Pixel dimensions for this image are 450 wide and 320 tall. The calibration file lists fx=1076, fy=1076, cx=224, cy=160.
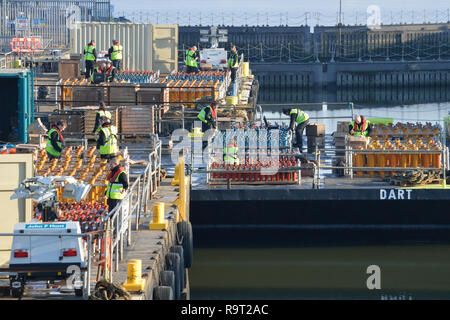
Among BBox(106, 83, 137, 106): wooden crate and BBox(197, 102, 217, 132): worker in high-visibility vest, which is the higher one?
BBox(106, 83, 137, 106): wooden crate

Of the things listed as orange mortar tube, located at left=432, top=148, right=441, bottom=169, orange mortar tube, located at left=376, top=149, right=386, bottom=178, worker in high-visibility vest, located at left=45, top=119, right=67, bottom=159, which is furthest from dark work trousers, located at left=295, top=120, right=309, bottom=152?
worker in high-visibility vest, located at left=45, top=119, right=67, bottom=159

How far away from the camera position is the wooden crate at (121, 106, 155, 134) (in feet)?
122

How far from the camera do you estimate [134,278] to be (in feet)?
59.1

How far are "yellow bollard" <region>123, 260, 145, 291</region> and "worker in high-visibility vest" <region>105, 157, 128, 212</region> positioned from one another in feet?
16.2

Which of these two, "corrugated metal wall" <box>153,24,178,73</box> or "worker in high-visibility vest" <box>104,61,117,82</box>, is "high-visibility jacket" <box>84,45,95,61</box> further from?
"corrugated metal wall" <box>153,24,178,73</box>

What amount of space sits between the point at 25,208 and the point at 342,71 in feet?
213

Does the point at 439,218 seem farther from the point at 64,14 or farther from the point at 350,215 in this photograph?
the point at 64,14

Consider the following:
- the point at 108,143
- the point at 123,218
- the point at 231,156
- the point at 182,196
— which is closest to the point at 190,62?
the point at 231,156

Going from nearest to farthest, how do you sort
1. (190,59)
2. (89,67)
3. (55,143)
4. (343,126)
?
(55,143)
(343,126)
(89,67)
(190,59)

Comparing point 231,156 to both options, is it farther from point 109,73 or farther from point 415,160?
point 109,73

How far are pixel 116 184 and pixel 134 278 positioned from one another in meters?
5.27

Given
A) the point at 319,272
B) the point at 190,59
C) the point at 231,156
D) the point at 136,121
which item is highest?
the point at 190,59

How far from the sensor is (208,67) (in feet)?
179
